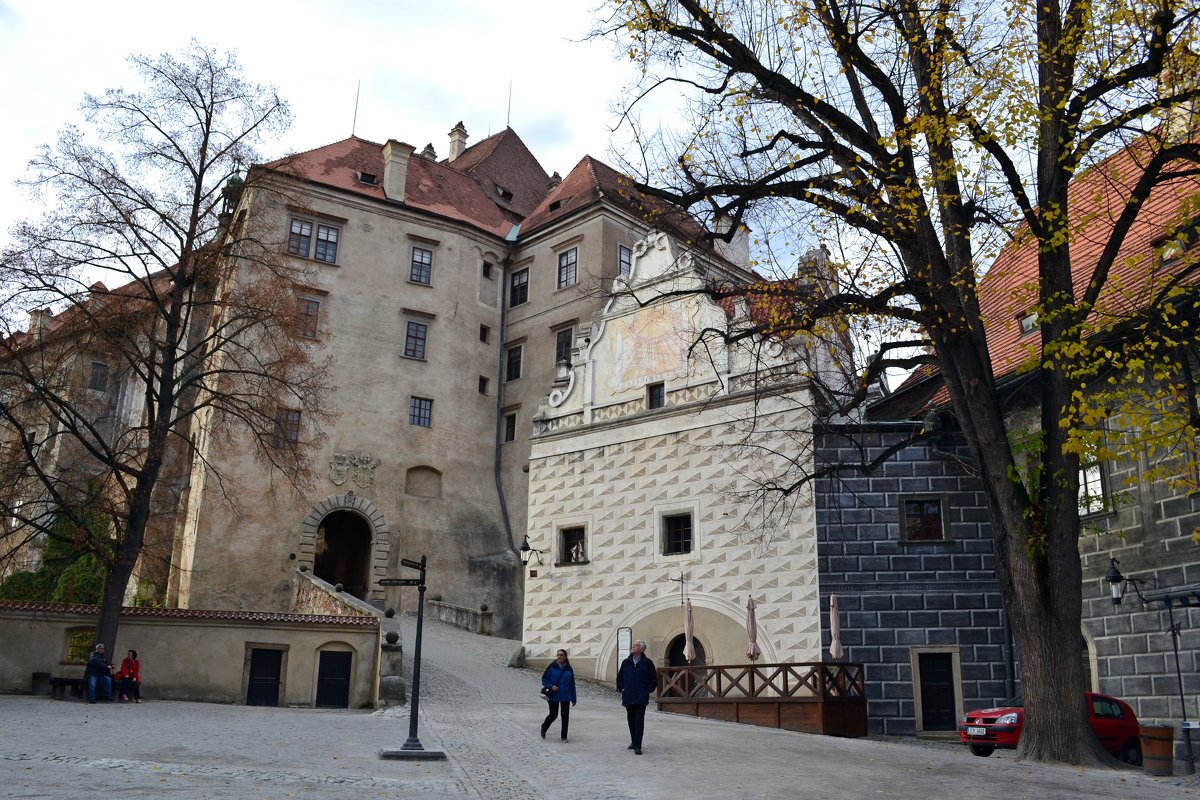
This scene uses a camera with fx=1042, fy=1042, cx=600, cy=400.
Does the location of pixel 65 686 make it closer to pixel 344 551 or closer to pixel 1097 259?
pixel 344 551

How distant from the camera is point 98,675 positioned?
748 inches

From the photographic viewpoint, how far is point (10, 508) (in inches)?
765

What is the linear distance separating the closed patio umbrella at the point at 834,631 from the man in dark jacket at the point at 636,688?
24.5ft

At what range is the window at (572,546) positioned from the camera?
2683cm

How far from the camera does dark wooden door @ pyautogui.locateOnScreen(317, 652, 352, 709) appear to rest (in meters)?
21.5

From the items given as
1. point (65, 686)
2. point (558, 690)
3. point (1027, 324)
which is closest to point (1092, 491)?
point (1027, 324)

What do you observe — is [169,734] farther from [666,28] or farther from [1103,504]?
[1103,504]

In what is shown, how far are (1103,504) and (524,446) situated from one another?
21.7 m

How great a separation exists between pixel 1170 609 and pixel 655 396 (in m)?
13.1

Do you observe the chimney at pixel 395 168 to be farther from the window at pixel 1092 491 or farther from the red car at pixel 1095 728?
the red car at pixel 1095 728

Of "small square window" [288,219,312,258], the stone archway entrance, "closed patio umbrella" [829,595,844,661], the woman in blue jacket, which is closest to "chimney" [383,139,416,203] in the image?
"small square window" [288,219,312,258]

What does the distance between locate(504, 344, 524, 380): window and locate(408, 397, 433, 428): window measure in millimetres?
3342

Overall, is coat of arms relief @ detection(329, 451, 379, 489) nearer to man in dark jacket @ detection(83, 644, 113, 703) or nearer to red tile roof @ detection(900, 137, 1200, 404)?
man in dark jacket @ detection(83, 644, 113, 703)

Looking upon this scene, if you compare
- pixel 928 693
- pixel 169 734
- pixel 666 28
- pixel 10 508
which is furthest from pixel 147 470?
pixel 928 693
